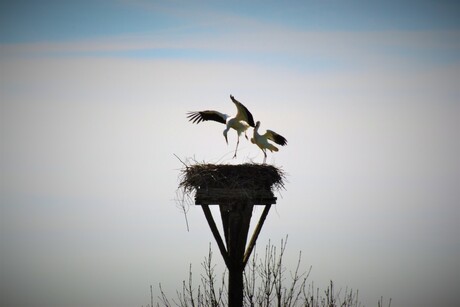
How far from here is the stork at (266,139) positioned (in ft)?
31.1

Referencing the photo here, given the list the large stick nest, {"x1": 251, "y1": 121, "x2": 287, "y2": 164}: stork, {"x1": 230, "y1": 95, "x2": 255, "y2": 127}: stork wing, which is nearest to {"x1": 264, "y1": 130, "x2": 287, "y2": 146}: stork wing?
{"x1": 251, "y1": 121, "x2": 287, "y2": 164}: stork

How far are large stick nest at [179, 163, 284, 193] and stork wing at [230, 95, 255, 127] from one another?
3.96 ft

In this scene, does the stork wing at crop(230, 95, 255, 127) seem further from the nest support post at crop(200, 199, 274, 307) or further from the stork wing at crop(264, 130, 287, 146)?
the nest support post at crop(200, 199, 274, 307)

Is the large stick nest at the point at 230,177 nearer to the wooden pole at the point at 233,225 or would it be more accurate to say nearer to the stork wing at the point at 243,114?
the wooden pole at the point at 233,225

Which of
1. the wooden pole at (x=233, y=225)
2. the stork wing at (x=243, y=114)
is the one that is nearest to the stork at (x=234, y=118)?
the stork wing at (x=243, y=114)

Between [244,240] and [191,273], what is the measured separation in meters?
0.80

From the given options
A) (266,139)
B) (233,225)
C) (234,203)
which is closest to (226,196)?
(234,203)

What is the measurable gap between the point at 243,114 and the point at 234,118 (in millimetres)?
273

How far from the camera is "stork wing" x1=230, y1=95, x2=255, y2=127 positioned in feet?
30.5

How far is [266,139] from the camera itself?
9562mm

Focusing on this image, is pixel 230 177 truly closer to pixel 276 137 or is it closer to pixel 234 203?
pixel 234 203

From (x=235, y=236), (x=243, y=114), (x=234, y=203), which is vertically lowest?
(x=235, y=236)

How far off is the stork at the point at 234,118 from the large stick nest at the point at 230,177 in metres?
1.25

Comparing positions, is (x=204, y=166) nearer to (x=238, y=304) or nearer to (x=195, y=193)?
(x=195, y=193)
